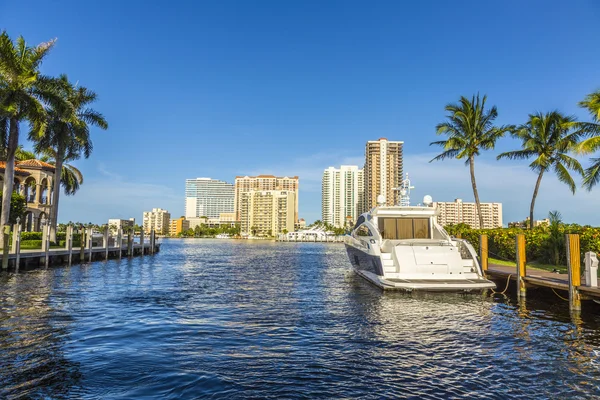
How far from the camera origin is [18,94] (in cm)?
3030

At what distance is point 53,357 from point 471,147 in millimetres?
37182

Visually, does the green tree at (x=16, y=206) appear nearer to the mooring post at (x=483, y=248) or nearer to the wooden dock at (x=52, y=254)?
the wooden dock at (x=52, y=254)

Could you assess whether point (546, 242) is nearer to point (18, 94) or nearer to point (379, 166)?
point (18, 94)

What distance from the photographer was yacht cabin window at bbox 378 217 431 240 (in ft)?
66.3

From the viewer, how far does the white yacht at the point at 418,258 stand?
52.1 feet

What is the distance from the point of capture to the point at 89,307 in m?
13.7

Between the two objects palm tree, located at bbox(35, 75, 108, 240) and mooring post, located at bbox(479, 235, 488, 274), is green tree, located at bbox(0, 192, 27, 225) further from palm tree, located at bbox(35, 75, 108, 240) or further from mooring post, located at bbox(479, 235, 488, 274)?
mooring post, located at bbox(479, 235, 488, 274)

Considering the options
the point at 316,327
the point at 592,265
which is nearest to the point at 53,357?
the point at 316,327

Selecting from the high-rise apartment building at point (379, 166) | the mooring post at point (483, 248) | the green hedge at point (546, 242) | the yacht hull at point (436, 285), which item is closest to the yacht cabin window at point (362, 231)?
the yacht hull at point (436, 285)

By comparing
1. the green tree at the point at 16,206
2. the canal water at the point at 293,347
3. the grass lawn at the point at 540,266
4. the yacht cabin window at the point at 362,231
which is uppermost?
the green tree at the point at 16,206

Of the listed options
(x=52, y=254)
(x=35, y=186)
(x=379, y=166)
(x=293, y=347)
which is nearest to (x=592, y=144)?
(x=293, y=347)

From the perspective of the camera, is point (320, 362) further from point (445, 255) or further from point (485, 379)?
point (445, 255)

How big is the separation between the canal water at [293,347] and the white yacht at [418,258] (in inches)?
26.5

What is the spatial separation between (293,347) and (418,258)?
29.6 feet
